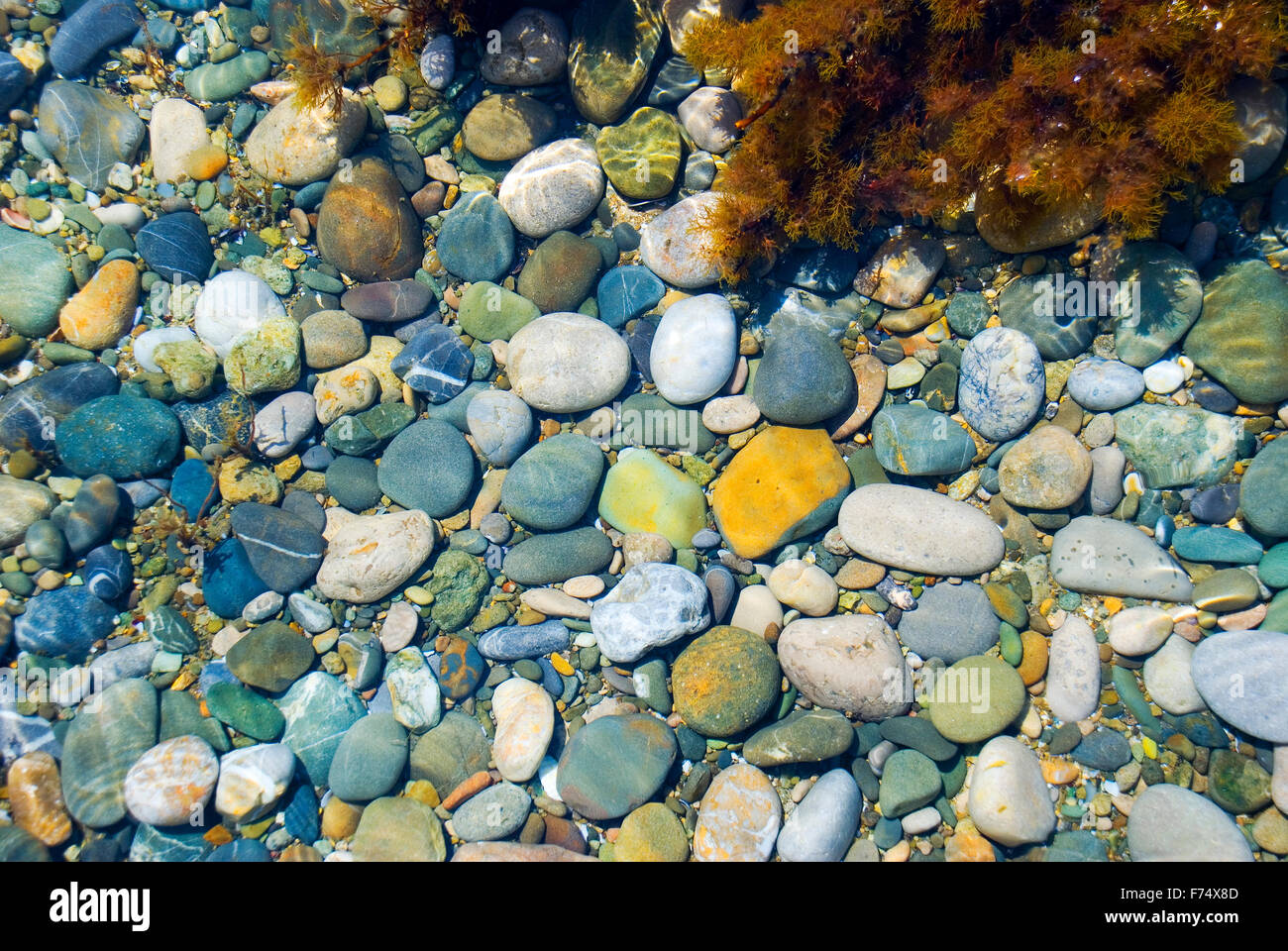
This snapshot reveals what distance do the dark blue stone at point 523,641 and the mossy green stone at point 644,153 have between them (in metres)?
3.40

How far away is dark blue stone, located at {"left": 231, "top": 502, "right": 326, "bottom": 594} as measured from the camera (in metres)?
4.73

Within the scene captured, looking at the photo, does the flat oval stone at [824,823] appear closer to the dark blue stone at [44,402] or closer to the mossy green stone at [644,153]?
the mossy green stone at [644,153]

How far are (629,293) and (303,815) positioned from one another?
435cm

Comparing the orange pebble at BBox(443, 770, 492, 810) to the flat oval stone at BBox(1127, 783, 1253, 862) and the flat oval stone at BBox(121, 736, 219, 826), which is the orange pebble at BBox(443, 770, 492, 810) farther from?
the flat oval stone at BBox(1127, 783, 1253, 862)

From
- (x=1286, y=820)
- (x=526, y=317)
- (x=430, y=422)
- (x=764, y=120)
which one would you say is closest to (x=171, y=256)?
(x=430, y=422)

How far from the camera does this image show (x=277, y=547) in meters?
4.73

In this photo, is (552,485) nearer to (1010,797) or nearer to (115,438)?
(115,438)

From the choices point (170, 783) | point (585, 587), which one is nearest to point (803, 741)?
point (585, 587)

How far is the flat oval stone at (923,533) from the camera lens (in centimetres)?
454

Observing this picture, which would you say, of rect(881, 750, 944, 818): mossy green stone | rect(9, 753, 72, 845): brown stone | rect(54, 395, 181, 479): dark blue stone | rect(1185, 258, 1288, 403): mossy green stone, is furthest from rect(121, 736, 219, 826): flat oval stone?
rect(1185, 258, 1288, 403): mossy green stone

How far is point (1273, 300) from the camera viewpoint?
423 centimetres

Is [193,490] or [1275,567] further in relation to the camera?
[193,490]

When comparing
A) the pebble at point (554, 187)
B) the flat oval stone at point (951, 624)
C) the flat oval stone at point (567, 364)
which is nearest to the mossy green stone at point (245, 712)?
the flat oval stone at point (567, 364)

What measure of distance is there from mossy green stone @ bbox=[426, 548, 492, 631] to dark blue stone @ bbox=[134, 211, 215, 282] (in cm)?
308
